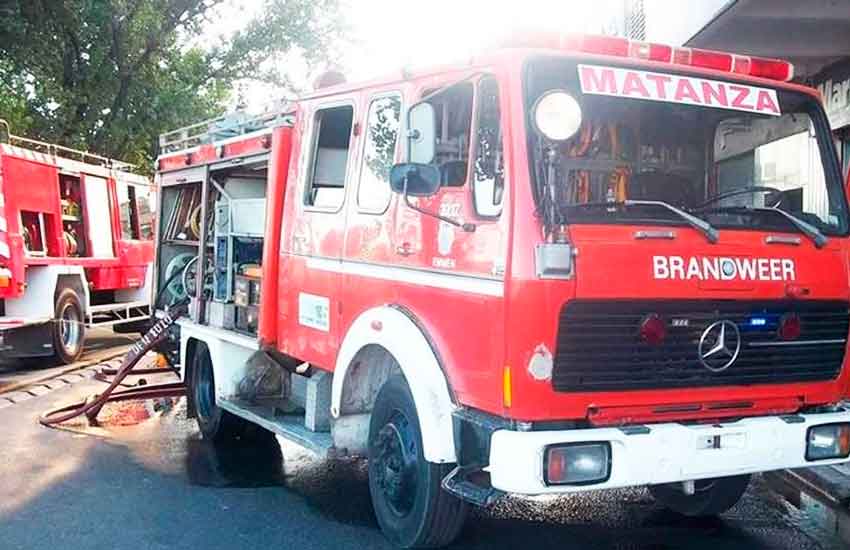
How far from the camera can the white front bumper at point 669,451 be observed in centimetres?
387

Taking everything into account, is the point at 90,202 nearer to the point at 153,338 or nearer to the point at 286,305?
the point at 153,338

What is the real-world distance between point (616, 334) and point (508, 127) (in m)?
1.05

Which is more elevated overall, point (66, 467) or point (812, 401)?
point (812, 401)

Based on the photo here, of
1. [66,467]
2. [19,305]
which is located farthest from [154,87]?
[66,467]

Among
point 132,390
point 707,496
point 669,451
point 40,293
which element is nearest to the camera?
point 669,451

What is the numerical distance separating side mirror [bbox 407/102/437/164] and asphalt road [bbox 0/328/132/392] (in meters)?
7.48

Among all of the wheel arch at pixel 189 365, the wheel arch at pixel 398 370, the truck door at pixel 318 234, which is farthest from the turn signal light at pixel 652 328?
the wheel arch at pixel 189 365

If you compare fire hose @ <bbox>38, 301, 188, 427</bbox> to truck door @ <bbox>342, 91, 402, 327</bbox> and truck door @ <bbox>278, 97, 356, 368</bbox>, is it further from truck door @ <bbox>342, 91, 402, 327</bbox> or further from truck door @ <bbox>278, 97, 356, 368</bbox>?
truck door @ <bbox>342, 91, 402, 327</bbox>

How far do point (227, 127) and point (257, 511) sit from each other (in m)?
3.31

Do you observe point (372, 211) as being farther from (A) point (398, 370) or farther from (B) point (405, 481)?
(B) point (405, 481)

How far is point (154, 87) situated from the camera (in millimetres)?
19625

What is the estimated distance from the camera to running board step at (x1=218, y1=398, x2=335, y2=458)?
5555 millimetres

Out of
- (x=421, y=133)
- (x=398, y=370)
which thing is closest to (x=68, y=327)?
(x=398, y=370)

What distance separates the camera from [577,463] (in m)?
3.93
